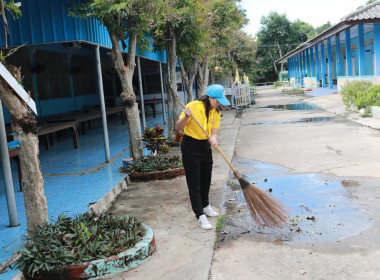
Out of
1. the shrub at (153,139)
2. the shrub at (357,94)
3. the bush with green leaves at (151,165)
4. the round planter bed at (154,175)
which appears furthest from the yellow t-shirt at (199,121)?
the shrub at (357,94)

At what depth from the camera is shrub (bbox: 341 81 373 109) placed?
15375mm

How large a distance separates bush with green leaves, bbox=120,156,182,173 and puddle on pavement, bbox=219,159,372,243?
121 cm

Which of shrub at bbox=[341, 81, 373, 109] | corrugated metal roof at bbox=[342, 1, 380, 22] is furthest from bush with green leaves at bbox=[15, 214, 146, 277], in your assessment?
corrugated metal roof at bbox=[342, 1, 380, 22]

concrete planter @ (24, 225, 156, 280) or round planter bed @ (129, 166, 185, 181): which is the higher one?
round planter bed @ (129, 166, 185, 181)

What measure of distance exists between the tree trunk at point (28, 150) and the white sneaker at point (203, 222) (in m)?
1.79

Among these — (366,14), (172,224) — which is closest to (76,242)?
(172,224)

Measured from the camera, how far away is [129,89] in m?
8.19

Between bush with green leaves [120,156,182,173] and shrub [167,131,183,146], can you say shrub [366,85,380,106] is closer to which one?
shrub [167,131,183,146]

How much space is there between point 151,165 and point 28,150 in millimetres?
3970

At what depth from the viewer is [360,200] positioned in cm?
583

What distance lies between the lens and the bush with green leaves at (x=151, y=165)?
786 centimetres

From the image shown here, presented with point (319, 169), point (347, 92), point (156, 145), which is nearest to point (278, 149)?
point (319, 169)

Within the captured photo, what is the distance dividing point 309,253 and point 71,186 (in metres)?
4.30

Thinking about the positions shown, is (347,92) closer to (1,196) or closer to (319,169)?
(319,169)
